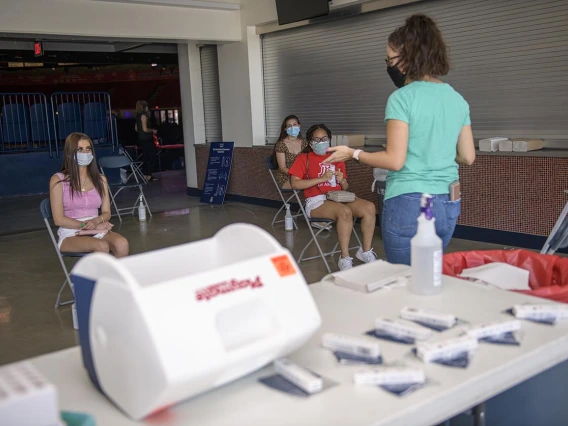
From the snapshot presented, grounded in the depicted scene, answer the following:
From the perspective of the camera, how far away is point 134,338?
3.88 ft

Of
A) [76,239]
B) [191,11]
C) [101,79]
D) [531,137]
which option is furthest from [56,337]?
[101,79]

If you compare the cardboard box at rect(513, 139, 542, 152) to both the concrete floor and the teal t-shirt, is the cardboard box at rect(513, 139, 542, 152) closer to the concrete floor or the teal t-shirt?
the concrete floor

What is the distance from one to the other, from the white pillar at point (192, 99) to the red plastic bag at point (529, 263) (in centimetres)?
771

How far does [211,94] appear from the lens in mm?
9719

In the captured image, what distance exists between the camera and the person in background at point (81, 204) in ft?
14.1

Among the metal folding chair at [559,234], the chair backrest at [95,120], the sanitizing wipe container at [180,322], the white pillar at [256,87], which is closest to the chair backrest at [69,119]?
the chair backrest at [95,120]

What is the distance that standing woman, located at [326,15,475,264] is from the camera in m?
2.29

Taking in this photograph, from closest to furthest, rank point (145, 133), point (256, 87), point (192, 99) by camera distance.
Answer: point (256, 87) → point (192, 99) → point (145, 133)

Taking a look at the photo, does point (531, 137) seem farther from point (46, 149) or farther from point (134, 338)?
point (46, 149)

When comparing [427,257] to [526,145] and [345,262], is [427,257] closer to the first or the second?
→ [345,262]

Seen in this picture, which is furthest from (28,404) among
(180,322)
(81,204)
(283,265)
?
(81,204)

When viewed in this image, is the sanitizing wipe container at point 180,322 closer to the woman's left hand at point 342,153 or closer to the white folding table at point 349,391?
the white folding table at point 349,391

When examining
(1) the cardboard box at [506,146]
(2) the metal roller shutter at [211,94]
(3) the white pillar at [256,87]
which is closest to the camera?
(1) the cardboard box at [506,146]

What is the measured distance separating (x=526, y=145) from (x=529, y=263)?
132 inches
